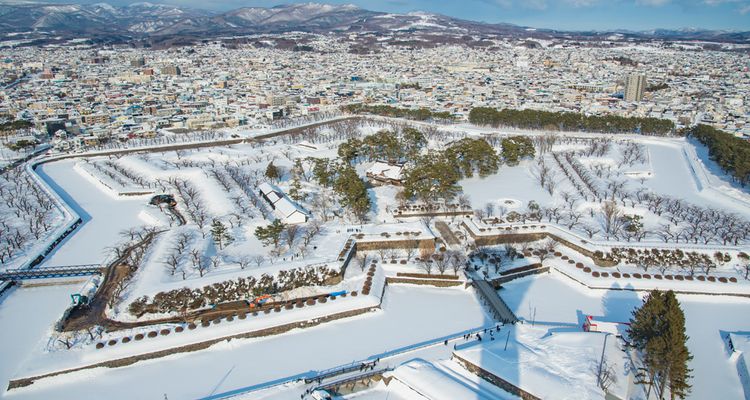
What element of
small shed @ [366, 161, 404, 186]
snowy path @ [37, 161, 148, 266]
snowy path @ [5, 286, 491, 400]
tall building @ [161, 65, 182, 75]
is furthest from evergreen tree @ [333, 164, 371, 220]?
tall building @ [161, 65, 182, 75]

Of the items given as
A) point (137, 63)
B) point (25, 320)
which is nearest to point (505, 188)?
point (25, 320)

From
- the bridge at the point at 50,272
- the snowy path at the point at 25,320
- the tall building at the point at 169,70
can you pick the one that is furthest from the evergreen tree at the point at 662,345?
the tall building at the point at 169,70

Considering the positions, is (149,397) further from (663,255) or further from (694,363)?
(663,255)

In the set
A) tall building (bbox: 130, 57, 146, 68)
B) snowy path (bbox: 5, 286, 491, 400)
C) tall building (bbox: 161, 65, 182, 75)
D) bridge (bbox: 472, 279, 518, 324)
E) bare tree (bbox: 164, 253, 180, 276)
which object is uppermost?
tall building (bbox: 130, 57, 146, 68)

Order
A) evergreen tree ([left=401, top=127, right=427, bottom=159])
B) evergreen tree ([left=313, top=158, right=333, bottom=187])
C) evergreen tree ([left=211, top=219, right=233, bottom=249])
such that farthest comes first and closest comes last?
evergreen tree ([left=401, top=127, right=427, bottom=159]) → evergreen tree ([left=313, top=158, right=333, bottom=187]) → evergreen tree ([left=211, top=219, right=233, bottom=249])

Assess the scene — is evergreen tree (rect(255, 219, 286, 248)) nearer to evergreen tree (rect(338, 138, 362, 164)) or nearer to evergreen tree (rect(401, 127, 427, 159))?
evergreen tree (rect(338, 138, 362, 164))

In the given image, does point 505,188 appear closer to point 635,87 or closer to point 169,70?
point 635,87
